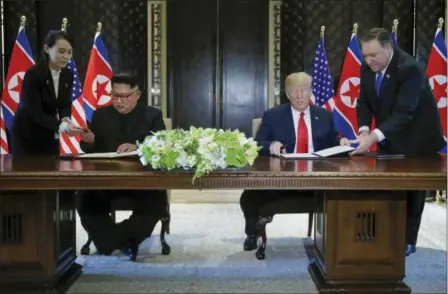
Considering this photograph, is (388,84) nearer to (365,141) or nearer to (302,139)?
(365,141)

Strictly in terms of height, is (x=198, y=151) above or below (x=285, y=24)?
below

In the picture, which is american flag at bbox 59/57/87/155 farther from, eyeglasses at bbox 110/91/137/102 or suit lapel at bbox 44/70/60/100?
eyeglasses at bbox 110/91/137/102

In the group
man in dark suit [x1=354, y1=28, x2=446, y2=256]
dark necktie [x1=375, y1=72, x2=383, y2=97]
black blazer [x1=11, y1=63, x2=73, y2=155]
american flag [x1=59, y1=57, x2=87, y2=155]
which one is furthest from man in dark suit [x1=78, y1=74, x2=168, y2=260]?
american flag [x1=59, y1=57, x2=87, y2=155]

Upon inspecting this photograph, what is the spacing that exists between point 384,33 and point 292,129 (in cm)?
76

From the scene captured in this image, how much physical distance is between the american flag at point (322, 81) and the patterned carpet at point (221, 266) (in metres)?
1.61

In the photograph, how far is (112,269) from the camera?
2.96 m

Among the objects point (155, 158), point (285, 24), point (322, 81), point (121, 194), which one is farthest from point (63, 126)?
point (285, 24)

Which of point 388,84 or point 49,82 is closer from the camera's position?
point 388,84

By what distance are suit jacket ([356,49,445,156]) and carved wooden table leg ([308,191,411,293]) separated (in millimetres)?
650

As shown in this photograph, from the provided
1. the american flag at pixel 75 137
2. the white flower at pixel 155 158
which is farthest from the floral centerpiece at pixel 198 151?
the american flag at pixel 75 137

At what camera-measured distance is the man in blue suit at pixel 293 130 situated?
10.2ft

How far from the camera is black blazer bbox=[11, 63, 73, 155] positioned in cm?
326

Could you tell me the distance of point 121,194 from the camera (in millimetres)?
3137

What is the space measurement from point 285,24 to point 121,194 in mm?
3297
